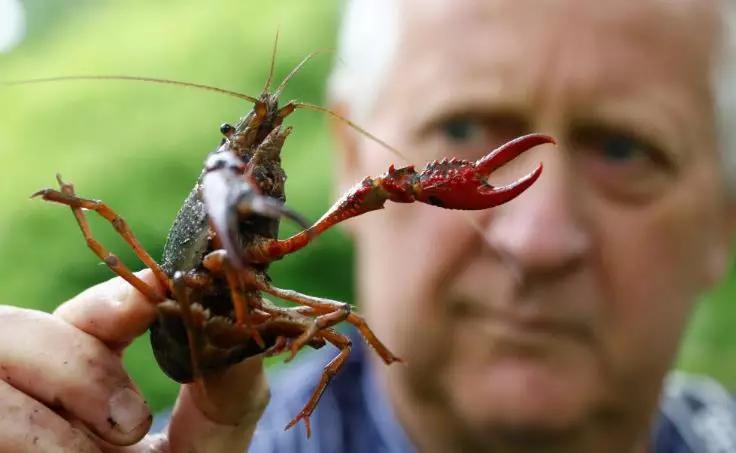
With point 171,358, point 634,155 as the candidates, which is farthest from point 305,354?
point 171,358

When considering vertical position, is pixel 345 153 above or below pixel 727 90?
above

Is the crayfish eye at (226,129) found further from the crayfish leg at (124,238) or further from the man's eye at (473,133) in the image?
the man's eye at (473,133)

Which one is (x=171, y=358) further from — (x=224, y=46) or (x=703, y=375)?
(x=703, y=375)

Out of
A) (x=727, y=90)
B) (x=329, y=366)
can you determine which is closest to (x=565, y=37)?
(x=727, y=90)

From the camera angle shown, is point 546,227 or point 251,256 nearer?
point 251,256

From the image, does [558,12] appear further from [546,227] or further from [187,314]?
[187,314]

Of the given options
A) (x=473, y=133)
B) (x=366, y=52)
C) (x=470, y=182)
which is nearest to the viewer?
(x=470, y=182)

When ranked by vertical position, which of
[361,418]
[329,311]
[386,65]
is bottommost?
[361,418]

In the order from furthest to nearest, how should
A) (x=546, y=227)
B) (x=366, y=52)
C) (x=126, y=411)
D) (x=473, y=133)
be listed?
(x=366, y=52) → (x=473, y=133) → (x=546, y=227) → (x=126, y=411)
